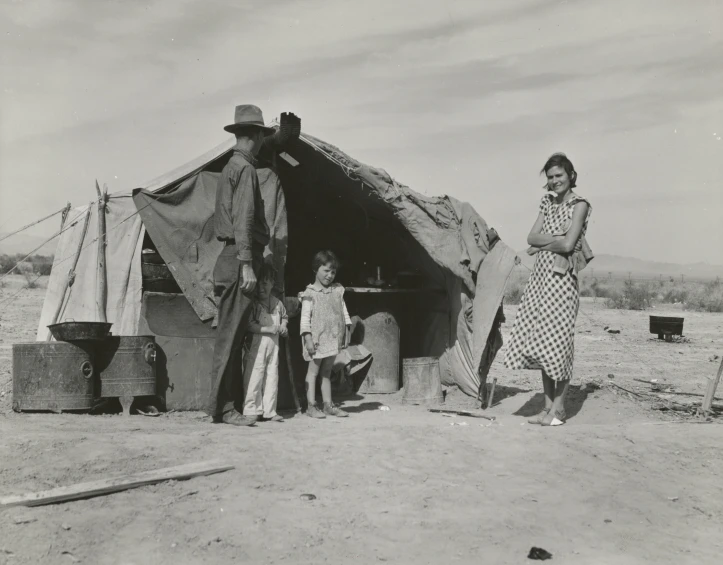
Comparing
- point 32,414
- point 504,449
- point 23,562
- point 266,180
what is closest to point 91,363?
point 32,414

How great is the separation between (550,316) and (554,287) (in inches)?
9.0

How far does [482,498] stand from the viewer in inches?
158

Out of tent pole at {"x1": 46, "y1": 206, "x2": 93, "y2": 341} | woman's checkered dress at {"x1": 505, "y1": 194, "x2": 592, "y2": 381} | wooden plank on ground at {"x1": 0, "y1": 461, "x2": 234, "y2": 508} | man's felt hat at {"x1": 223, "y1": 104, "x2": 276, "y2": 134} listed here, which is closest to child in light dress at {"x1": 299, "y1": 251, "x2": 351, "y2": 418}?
man's felt hat at {"x1": 223, "y1": 104, "x2": 276, "y2": 134}

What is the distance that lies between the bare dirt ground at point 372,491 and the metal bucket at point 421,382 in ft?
3.61

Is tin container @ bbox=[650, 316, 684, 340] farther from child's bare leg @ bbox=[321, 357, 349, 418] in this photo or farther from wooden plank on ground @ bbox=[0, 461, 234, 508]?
wooden plank on ground @ bbox=[0, 461, 234, 508]

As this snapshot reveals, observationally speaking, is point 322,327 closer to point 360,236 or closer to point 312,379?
point 312,379

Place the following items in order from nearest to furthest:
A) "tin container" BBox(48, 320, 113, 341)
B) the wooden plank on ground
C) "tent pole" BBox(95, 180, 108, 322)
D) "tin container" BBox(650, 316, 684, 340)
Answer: the wooden plank on ground < "tin container" BBox(48, 320, 113, 341) < "tent pole" BBox(95, 180, 108, 322) < "tin container" BBox(650, 316, 684, 340)

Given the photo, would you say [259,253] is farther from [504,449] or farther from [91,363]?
[504,449]

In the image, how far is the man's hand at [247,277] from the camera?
18.1 ft

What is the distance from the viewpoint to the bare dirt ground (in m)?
3.38

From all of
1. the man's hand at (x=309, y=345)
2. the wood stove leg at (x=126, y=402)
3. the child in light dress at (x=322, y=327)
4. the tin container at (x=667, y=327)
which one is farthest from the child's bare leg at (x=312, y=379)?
the tin container at (x=667, y=327)

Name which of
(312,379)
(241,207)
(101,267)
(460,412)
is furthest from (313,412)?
(101,267)

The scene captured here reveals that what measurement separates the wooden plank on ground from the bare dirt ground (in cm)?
5

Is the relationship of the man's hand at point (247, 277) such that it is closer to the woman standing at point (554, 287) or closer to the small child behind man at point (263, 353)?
the small child behind man at point (263, 353)
